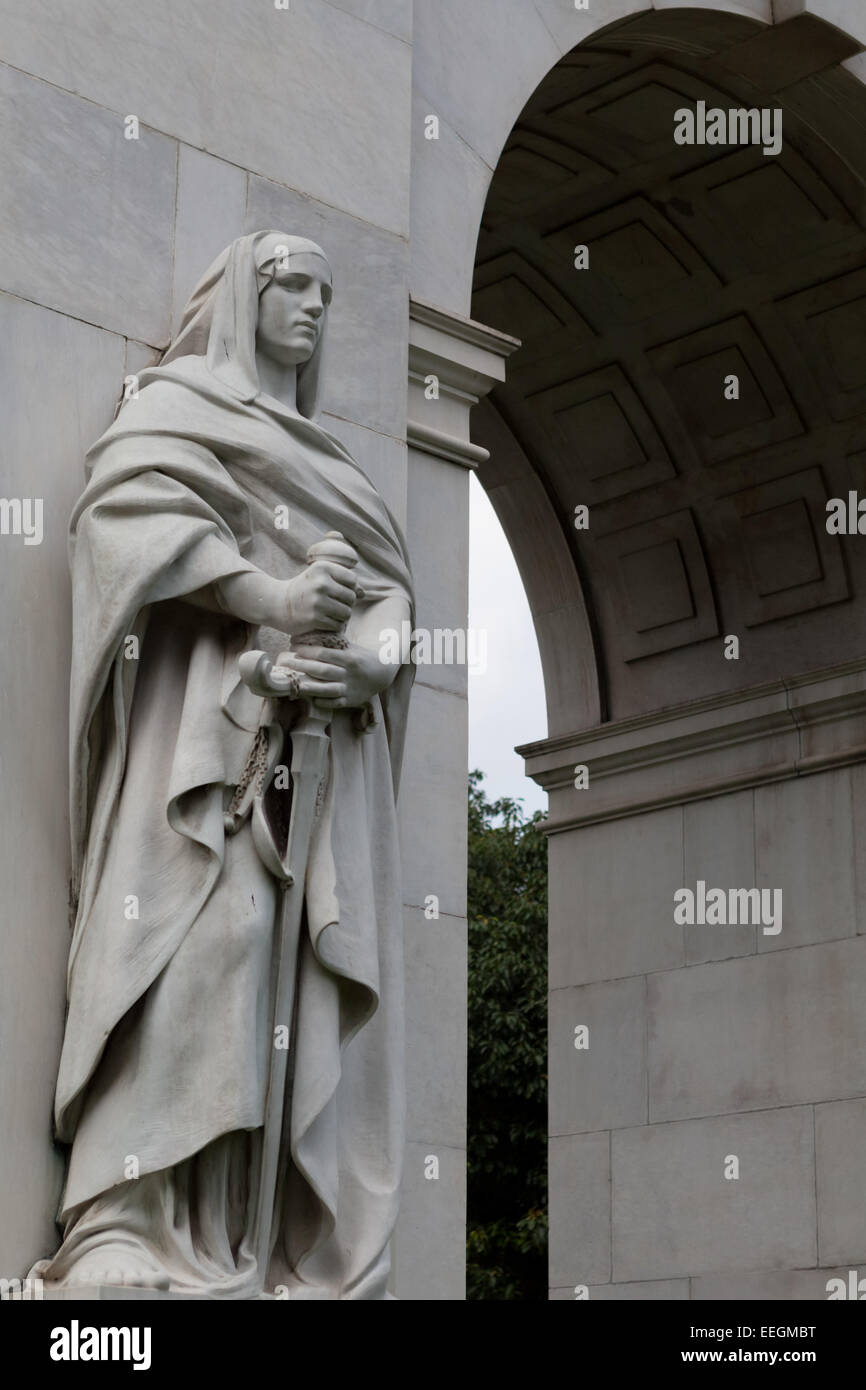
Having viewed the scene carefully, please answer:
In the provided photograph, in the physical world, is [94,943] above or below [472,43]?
below

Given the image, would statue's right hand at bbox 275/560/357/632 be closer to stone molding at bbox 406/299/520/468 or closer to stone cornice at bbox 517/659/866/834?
stone molding at bbox 406/299/520/468

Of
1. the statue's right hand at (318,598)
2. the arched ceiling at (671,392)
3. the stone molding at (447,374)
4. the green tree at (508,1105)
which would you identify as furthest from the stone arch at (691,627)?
the green tree at (508,1105)

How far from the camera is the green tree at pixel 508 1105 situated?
36.0 metres

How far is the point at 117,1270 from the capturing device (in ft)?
27.4

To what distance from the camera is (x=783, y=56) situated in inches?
619

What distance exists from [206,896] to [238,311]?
2669 millimetres

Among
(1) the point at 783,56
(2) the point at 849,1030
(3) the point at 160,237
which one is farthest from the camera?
(2) the point at 849,1030

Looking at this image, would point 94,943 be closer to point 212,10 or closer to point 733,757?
point 212,10

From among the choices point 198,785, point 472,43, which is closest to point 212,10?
point 472,43

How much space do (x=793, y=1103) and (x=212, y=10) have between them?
9725 millimetres
